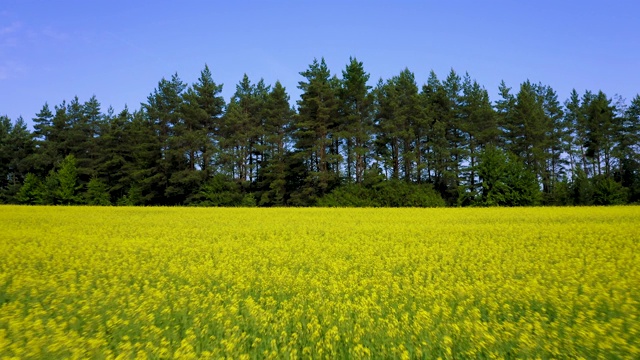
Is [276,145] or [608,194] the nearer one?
[608,194]

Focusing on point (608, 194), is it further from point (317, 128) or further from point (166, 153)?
point (166, 153)

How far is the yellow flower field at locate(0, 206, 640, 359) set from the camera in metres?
3.62

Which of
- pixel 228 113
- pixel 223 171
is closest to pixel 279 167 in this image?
pixel 223 171

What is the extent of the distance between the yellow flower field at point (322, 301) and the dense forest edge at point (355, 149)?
977 inches

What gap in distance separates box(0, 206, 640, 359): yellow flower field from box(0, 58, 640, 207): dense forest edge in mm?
24812

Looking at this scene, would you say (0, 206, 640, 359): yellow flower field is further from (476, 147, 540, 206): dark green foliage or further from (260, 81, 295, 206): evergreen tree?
(260, 81, 295, 206): evergreen tree

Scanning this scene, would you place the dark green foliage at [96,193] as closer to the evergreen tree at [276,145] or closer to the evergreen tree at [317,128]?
the evergreen tree at [276,145]

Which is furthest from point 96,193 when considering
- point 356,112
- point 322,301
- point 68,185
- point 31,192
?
point 322,301

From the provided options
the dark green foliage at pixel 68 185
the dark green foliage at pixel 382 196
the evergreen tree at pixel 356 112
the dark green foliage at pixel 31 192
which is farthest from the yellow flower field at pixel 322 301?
the dark green foliage at pixel 31 192

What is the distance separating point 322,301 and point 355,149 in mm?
30837

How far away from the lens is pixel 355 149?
3534 centimetres

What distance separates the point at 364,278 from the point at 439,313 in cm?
180

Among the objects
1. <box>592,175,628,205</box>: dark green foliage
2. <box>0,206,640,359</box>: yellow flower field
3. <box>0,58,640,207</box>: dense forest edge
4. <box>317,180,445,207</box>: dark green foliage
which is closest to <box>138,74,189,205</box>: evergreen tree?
<box>0,58,640,207</box>: dense forest edge

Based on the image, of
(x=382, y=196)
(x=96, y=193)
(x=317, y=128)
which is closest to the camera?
(x=382, y=196)
